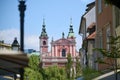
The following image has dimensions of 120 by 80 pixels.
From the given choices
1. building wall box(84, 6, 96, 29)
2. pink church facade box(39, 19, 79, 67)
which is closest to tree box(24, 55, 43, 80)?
building wall box(84, 6, 96, 29)

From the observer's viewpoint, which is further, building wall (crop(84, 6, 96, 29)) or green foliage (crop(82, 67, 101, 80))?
building wall (crop(84, 6, 96, 29))

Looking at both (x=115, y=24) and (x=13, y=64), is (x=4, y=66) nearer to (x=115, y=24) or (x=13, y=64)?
(x=13, y=64)

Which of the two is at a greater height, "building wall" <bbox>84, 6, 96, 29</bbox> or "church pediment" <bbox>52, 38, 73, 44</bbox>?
"church pediment" <bbox>52, 38, 73, 44</bbox>

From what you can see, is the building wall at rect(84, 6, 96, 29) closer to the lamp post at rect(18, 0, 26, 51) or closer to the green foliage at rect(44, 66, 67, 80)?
the green foliage at rect(44, 66, 67, 80)

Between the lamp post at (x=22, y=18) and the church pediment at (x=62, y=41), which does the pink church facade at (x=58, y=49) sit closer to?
the church pediment at (x=62, y=41)

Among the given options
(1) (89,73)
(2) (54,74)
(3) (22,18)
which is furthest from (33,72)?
(3) (22,18)

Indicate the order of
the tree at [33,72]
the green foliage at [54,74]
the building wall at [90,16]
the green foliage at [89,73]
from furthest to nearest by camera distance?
the building wall at [90,16]
the green foliage at [54,74]
the tree at [33,72]
the green foliage at [89,73]

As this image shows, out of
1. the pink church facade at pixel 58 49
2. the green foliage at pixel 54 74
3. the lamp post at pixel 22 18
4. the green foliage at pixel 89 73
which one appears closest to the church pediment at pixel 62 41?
the pink church facade at pixel 58 49

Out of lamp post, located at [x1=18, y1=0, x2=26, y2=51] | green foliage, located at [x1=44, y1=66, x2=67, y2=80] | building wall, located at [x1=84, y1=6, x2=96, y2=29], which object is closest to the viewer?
lamp post, located at [x1=18, y1=0, x2=26, y2=51]

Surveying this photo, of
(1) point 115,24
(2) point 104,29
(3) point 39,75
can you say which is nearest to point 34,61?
(3) point 39,75

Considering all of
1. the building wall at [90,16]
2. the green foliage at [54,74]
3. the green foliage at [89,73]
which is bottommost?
the green foliage at [54,74]

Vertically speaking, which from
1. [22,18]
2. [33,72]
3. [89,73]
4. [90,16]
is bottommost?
[33,72]

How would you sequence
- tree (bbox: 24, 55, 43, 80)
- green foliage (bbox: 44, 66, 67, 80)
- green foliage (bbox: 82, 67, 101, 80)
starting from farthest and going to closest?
green foliage (bbox: 44, 66, 67, 80), tree (bbox: 24, 55, 43, 80), green foliage (bbox: 82, 67, 101, 80)

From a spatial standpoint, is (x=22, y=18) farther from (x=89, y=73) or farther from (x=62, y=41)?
(x=62, y=41)
